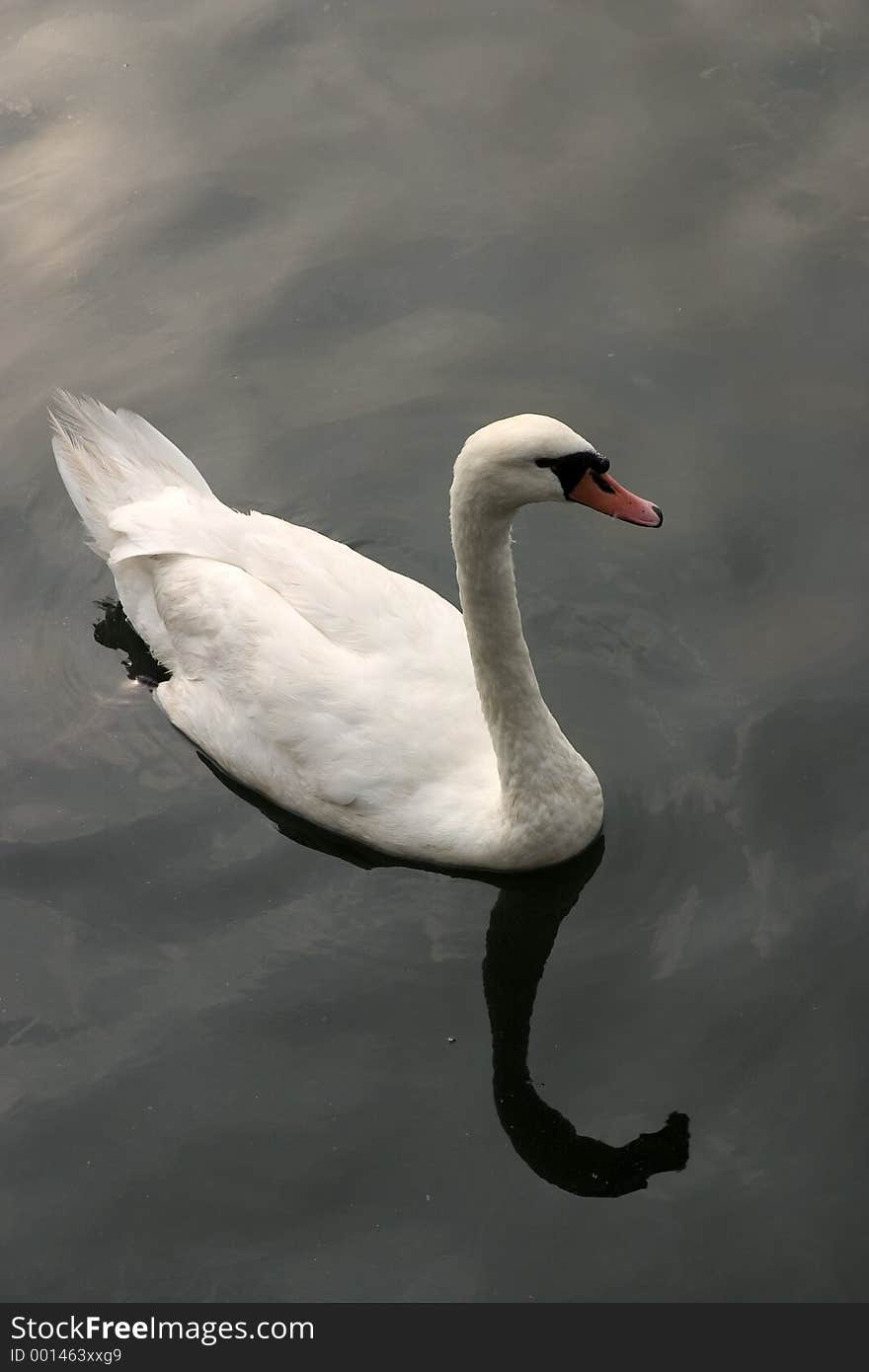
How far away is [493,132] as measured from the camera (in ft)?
40.5

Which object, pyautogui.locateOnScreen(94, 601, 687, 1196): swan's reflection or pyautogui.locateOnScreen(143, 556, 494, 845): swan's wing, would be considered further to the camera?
pyautogui.locateOnScreen(143, 556, 494, 845): swan's wing

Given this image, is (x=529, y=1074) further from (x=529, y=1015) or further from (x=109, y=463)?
(x=109, y=463)

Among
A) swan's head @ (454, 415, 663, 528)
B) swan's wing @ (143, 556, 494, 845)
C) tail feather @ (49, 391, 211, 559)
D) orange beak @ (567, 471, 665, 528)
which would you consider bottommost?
swan's wing @ (143, 556, 494, 845)

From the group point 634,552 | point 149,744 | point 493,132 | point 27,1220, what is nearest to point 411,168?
point 493,132

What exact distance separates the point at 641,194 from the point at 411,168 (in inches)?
63.1

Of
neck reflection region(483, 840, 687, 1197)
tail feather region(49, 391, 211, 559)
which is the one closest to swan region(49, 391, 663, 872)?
neck reflection region(483, 840, 687, 1197)

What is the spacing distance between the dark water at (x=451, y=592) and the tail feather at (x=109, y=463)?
20.5 inches

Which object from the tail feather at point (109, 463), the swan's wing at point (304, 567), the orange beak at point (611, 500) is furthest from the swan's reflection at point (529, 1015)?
the orange beak at point (611, 500)

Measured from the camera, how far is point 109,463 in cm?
997

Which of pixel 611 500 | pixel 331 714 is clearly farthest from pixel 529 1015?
pixel 611 500

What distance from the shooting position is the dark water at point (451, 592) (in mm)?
7230

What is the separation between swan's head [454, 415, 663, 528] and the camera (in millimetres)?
7059

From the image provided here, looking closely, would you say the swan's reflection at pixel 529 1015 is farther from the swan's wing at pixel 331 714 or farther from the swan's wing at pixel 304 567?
the swan's wing at pixel 304 567

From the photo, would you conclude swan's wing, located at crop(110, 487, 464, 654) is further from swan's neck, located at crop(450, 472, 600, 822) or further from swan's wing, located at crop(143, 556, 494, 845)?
swan's neck, located at crop(450, 472, 600, 822)
